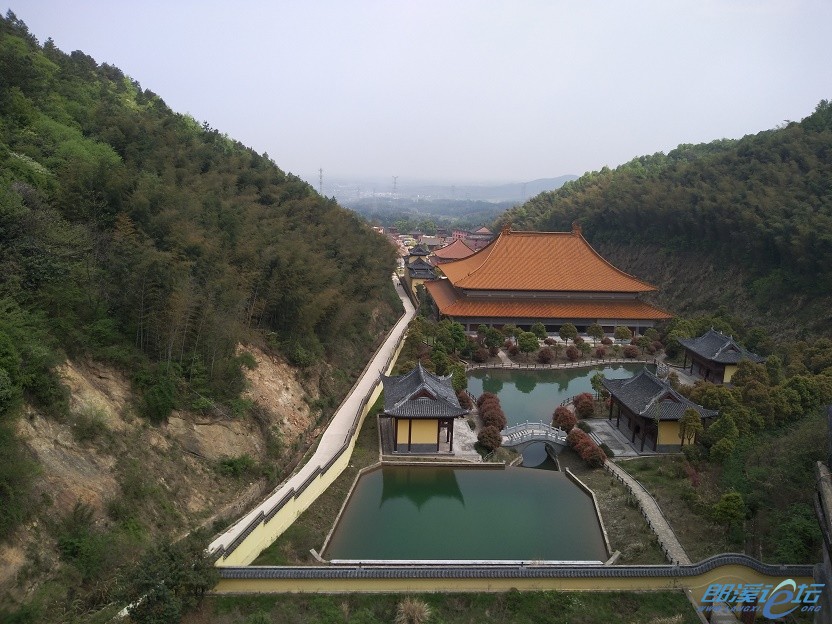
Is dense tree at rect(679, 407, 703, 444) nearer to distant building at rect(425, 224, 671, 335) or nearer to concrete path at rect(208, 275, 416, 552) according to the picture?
concrete path at rect(208, 275, 416, 552)

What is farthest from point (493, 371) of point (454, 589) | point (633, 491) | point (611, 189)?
point (611, 189)

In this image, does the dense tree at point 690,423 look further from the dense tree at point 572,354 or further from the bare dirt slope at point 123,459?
the bare dirt slope at point 123,459

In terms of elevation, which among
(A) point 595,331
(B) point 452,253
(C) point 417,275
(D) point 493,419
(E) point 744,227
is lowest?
(D) point 493,419

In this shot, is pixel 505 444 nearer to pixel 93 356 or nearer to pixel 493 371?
pixel 493 371

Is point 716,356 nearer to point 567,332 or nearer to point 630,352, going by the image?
point 630,352

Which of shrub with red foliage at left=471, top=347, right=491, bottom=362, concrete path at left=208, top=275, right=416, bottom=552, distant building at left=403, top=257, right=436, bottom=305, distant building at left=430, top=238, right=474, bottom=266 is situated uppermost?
distant building at left=430, top=238, right=474, bottom=266

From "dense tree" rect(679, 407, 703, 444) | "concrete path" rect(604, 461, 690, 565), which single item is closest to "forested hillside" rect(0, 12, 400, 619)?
"concrete path" rect(604, 461, 690, 565)

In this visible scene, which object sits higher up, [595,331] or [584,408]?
[595,331]

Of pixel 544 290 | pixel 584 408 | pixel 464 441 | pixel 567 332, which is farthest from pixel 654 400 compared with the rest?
pixel 544 290
